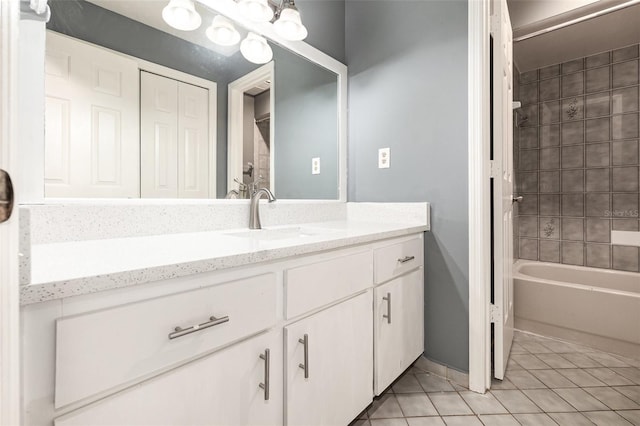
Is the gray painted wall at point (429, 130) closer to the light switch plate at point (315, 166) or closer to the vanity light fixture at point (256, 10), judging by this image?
the light switch plate at point (315, 166)

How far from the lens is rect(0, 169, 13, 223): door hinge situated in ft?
1.01

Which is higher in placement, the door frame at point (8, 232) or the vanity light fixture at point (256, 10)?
the vanity light fixture at point (256, 10)

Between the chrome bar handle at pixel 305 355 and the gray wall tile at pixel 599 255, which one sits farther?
the gray wall tile at pixel 599 255

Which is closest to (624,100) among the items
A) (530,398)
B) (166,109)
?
(530,398)

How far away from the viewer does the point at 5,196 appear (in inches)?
12.3

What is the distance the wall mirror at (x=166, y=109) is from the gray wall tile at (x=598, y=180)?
2.42 metres

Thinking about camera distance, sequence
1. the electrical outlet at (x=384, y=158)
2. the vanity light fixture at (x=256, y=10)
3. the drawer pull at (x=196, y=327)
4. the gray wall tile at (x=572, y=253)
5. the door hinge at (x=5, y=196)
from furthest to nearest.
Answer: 1. the gray wall tile at (x=572, y=253)
2. the electrical outlet at (x=384, y=158)
3. the vanity light fixture at (x=256, y=10)
4. the drawer pull at (x=196, y=327)
5. the door hinge at (x=5, y=196)

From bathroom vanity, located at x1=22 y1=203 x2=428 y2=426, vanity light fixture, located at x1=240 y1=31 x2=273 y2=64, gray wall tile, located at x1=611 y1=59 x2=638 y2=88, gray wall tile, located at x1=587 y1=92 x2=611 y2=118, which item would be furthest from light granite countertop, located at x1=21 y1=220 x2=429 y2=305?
gray wall tile, located at x1=611 y1=59 x2=638 y2=88

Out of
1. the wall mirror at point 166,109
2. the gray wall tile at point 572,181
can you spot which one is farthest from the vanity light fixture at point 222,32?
the gray wall tile at point 572,181

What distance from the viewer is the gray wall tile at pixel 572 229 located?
272 centimetres

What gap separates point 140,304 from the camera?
62 cm

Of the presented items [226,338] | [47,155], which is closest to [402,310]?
[226,338]

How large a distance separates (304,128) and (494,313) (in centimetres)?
140

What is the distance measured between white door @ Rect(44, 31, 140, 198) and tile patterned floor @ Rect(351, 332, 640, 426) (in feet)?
4.30
